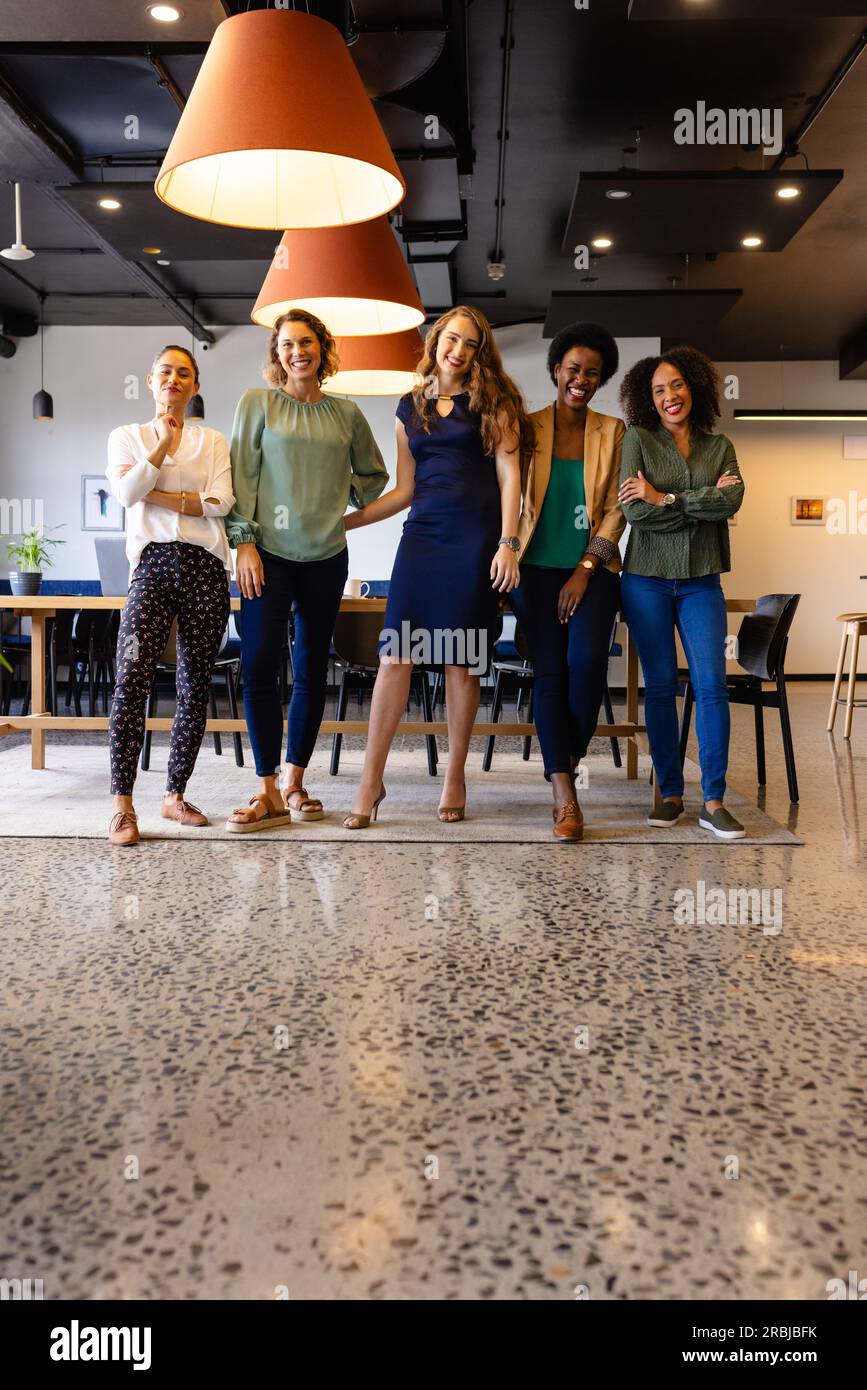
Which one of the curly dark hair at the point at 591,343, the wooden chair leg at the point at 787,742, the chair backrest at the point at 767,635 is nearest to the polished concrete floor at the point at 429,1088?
the wooden chair leg at the point at 787,742

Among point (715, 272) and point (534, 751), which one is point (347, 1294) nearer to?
point (534, 751)

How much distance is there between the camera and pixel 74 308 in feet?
29.4

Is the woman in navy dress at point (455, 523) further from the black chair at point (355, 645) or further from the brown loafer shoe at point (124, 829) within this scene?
the black chair at point (355, 645)

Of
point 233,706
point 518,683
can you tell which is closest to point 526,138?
point 518,683

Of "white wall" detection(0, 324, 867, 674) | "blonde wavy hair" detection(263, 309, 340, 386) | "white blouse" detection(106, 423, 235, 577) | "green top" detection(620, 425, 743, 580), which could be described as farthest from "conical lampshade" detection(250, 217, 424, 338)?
"white wall" detection(0, 324, 867, 674)

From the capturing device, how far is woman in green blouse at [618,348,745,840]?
297 centimetres

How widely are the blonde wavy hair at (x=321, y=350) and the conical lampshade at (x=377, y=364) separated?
49 centimetres

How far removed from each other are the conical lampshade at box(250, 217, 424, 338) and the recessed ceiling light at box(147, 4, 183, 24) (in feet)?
4.97

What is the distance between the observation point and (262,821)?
2.92m

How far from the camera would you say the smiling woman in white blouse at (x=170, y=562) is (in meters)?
2.80

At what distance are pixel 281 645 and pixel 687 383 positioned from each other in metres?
1.46

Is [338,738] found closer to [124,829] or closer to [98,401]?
[124,829]

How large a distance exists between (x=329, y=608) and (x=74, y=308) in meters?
7.30

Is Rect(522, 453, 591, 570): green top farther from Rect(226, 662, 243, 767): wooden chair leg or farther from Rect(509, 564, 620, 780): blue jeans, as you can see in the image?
Rect(226, 662, 243, 767): wooden chair leg
